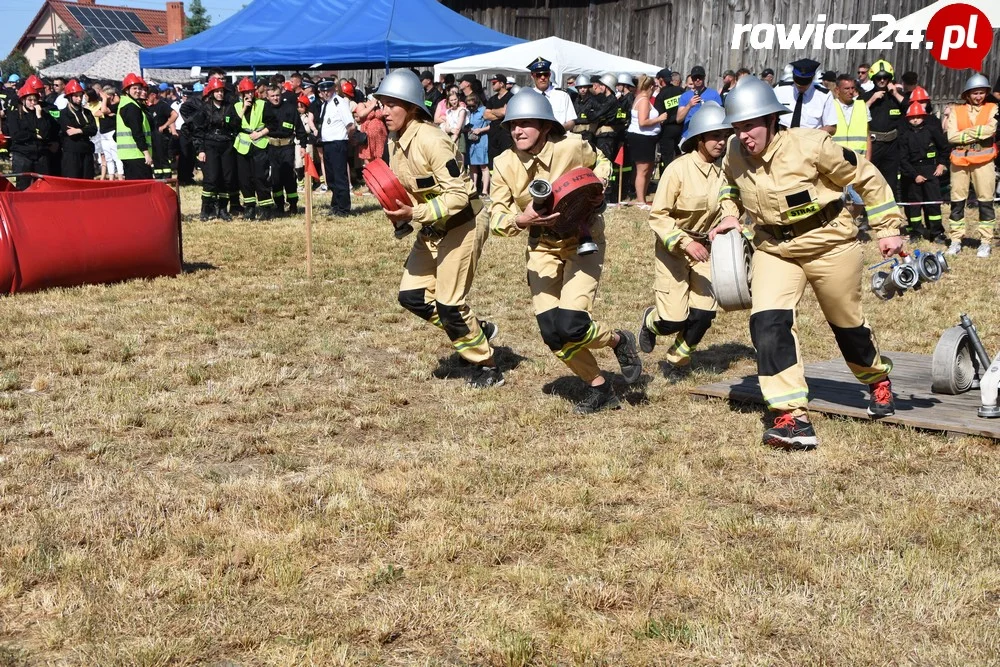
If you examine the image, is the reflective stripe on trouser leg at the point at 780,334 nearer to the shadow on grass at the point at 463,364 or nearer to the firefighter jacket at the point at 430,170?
the firefighter jacket at the point at 430,170

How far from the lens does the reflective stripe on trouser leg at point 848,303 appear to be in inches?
240

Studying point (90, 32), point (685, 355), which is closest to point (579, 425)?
point (685, 355)

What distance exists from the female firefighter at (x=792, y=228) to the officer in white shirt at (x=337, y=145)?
488 inches

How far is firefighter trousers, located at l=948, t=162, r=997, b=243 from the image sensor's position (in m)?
13.3

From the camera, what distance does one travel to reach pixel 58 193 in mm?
11000

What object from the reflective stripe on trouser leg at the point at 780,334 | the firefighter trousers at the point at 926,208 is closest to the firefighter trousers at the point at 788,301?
the reflective stripe on trouser leg at the point at 780,334

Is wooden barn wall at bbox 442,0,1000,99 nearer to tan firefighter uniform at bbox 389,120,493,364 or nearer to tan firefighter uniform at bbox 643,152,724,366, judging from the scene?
tan firefighter uniform at bbox 643,152,724,366

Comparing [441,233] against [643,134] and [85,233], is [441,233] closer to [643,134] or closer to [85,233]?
[85,233]

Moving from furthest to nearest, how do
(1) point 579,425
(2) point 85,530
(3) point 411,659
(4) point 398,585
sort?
(1) point 579,425, (2) point 85,530, (4) point 398,585, (3) point 411,659

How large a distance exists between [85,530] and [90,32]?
313 feet

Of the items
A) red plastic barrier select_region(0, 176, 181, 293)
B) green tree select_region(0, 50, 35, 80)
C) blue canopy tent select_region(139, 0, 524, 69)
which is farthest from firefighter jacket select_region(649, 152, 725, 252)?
green tree select_region(0, 50, 35, 80)

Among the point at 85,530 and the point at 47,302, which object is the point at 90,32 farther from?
the point at 85,530

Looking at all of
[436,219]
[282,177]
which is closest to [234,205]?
[282,177]

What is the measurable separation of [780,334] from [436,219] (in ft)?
7.38
